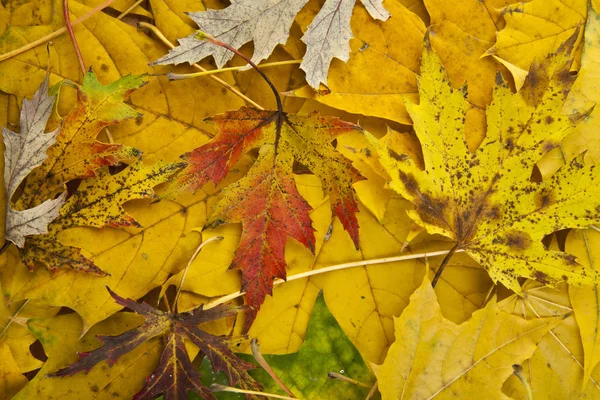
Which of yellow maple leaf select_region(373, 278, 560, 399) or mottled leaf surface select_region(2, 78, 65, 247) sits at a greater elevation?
mottled leaf surface select_region(2, 78, 65, 247)

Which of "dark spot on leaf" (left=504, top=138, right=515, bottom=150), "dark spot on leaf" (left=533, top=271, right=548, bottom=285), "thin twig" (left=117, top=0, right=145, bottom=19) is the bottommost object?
"dark spot on leaf" (left=533, top=271, right=548, bottom=285)

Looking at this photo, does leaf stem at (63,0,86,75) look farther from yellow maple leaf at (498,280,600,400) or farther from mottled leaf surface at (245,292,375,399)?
yellow maple leaf at (498,280,600,400)

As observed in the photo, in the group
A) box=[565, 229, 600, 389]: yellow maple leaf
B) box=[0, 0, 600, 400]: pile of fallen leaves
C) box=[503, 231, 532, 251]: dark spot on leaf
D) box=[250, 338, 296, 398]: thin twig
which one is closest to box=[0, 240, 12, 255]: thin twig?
box=[0, 0, 600, 400]: pile of fallen leaves

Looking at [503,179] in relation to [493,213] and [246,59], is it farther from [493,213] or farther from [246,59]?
[246,59]

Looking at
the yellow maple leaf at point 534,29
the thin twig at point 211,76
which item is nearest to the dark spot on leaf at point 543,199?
the yellow maple leaf at point 534,29

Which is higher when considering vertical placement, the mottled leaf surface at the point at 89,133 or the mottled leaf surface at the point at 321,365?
the mottled leaf surface at the point at 89,133

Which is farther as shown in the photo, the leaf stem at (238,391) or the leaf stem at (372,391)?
the leaf stem at (372,391)

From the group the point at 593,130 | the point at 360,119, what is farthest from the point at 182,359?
the point at 593,130

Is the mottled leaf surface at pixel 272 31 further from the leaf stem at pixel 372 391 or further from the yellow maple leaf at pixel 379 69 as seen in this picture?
the leaf stem at pixel 372 391
